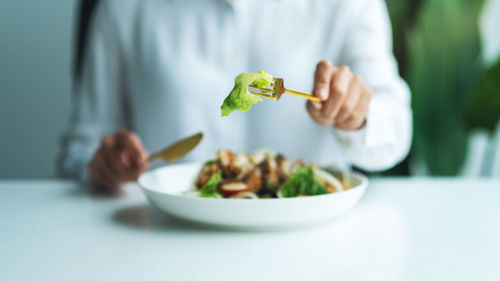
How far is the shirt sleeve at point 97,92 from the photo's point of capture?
1.23 meters

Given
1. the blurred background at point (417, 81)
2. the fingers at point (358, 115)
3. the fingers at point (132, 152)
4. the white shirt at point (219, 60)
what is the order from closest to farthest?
the fingers at point (358, 115)
the fingers at point (132, 152)
the white shirt at point (219, 60)
the blurred background at point (417, 81)

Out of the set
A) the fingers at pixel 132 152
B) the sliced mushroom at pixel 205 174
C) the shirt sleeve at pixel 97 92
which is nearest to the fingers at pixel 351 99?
the sliced mushroom at pixel 205 174

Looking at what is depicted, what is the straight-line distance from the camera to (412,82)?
1896mm

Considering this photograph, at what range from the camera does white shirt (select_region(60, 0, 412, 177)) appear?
1159 mm

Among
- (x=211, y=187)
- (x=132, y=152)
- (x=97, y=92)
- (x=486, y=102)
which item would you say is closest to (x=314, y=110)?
(x=211, y=187)

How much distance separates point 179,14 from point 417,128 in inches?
47.6

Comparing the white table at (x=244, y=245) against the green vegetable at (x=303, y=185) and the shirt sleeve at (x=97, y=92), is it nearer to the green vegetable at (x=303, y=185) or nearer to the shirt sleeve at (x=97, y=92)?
the green vegetable at (x=303, y=185)

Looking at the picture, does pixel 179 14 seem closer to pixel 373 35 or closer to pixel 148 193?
pixel 373 35

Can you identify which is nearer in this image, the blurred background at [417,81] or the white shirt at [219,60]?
the white shirt at [219,60]

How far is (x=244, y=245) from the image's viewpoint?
567mm

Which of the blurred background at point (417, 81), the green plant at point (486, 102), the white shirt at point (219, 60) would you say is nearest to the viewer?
the white shirt at point (219, 60)

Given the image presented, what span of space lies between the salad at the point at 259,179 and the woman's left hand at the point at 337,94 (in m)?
0.09

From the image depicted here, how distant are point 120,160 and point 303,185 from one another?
0.39 metres

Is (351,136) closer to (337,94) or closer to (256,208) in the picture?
(337,94)
